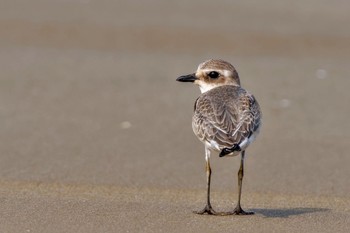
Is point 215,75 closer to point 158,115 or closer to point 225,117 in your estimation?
point 225,117

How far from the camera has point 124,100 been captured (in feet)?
35.4

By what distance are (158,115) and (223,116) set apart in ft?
11.2

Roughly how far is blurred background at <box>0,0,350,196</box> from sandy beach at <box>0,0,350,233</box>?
0.07ft

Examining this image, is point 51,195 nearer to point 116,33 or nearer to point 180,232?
point 180,232

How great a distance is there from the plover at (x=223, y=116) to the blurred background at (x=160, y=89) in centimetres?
92

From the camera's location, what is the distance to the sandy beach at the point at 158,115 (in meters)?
6.92

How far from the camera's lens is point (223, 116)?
6809 mm

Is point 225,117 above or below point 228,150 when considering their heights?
above

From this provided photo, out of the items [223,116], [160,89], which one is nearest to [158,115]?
[160,89]

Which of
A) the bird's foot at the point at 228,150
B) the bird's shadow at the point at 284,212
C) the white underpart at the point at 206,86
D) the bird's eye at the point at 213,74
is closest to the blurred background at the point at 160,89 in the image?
the bird's shadow at the point at 284,212

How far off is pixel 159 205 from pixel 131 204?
209mm

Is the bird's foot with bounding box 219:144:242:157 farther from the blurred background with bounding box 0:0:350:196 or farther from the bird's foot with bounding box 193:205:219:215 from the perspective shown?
the blurred background with bounding box 0:0:350:196

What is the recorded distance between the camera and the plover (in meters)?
6.53

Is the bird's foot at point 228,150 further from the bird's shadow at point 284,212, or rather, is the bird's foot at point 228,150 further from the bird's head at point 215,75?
the bird's head at point 215,75
